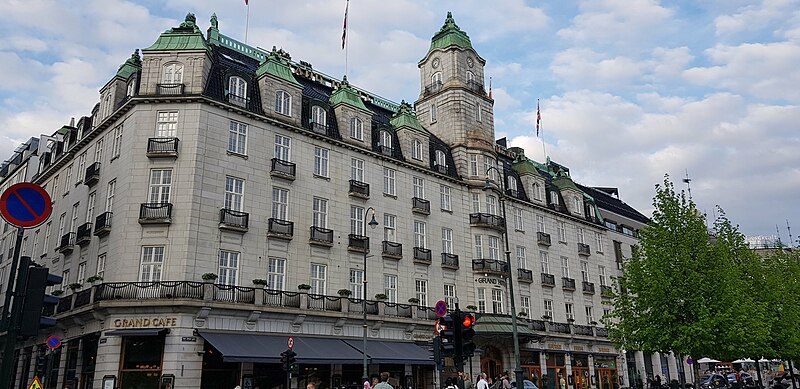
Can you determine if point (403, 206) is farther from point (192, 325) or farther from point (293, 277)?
point (192, 325)

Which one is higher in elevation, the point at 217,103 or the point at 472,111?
the point at 472,111

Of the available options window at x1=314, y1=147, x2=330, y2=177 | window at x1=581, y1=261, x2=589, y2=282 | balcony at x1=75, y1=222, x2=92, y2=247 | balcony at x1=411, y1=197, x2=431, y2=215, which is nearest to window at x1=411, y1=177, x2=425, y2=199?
balcony at x1=411, y1=197, x2=431, y2=215

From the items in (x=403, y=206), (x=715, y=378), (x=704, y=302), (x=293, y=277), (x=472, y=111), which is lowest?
(x=715, y=378)

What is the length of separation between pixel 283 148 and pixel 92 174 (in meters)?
11.1

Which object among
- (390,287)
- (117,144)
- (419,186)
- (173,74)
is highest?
(173,74)

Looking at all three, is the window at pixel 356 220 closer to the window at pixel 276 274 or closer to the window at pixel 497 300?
the window at pixel 276 274

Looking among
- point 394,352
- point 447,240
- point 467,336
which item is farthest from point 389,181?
point 467,336

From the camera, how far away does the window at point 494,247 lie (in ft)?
152

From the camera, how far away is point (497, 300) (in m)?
45.6

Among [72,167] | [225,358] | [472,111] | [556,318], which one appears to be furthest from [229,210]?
[556,318]

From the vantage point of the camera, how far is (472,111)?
1962 inches

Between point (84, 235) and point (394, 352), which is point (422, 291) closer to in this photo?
point (394, 352)

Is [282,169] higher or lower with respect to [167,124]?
lower

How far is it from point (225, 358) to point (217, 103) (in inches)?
541
